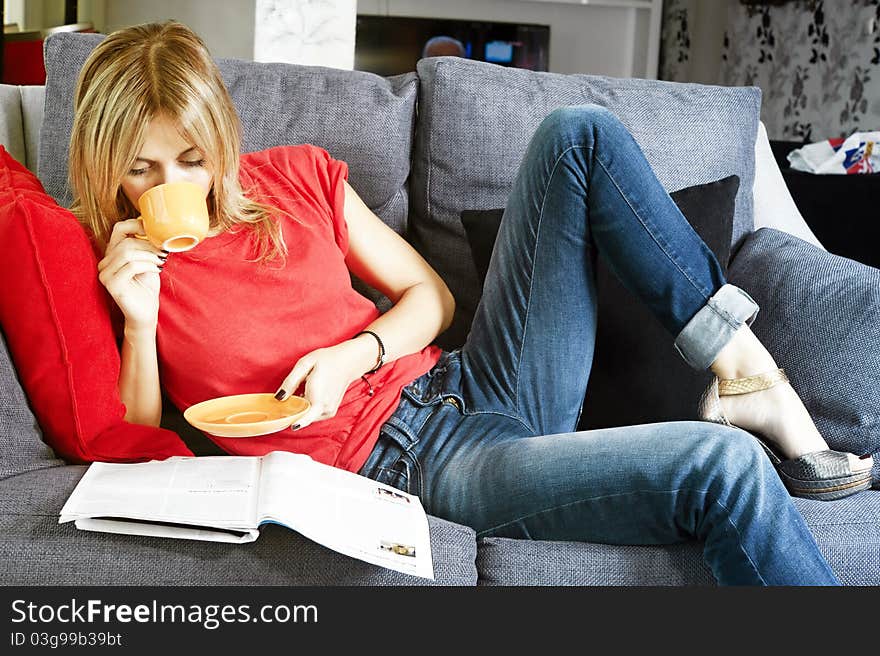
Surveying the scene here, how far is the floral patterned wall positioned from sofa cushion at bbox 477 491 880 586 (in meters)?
3.42

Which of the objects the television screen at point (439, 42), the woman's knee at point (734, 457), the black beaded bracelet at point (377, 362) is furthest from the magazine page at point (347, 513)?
the television screen at point (439, 42)

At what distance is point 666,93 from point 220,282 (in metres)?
0.98

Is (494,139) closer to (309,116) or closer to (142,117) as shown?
(309,116)

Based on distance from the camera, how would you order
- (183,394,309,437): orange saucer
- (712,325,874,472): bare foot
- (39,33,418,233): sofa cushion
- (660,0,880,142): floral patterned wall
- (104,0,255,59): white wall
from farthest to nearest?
(104,0,255,59): white wall
(660,0,880,142): floral patterned wall
(39,33,418,233): sofa cushion
(712,325,874,472): bare foot
(183,394,309,437): orange saucer

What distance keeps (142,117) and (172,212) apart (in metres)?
0.18

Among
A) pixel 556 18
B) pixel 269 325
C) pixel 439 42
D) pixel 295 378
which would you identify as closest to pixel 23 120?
pixel 269 325

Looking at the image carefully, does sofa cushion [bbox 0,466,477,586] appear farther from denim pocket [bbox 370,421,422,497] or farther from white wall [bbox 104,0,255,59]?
white wall [bbox 104,0,255,59]

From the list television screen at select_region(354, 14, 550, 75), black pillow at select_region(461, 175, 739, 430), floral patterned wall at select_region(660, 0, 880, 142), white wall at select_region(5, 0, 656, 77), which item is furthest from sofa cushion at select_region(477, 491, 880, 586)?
television screen at select_region(354, 14, 550, 75)

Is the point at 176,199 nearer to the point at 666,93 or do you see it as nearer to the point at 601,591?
the point at 601,591

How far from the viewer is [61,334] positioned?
1203mm

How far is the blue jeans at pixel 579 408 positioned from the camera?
3.65ft

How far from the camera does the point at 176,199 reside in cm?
116

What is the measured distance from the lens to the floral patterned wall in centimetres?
427

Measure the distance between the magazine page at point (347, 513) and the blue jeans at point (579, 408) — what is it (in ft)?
0.46
